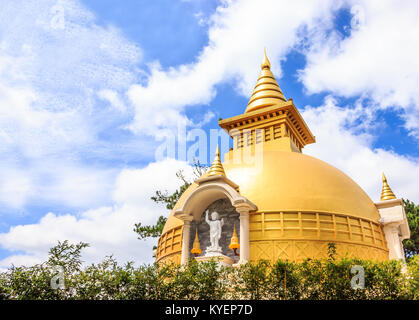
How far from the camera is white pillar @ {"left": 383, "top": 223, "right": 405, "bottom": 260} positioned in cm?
1779

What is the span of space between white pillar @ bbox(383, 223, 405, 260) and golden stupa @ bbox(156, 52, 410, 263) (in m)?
0.22

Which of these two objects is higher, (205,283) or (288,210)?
(288,210)

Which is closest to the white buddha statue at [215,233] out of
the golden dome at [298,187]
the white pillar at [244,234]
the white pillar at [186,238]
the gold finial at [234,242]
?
the gold finial at [234,242]

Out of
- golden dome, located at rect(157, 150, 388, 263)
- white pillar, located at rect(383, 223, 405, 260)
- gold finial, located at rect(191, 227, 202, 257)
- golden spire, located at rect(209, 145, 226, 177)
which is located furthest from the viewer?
white pillar, located at rect(383, 223, 405, 260)

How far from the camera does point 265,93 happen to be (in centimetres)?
2656

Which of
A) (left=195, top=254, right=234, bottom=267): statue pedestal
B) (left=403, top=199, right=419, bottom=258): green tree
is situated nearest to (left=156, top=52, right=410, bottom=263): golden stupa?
(left=195, top=254, right=234, bottom=267): statue pedestal

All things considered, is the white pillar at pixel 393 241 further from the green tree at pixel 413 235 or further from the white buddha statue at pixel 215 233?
the green tree at pixel 413 235

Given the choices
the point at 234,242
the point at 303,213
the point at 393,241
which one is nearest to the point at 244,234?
the point at 234,242

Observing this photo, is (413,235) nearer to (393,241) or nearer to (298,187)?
(393,241)

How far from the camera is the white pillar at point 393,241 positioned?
17.8 m

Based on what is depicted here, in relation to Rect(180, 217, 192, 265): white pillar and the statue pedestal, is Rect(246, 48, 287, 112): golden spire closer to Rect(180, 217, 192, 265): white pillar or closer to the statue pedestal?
Rect(180, 217, 192, 265): white pillar

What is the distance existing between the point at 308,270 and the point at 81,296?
21.4 feet

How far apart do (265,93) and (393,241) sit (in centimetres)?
1308
